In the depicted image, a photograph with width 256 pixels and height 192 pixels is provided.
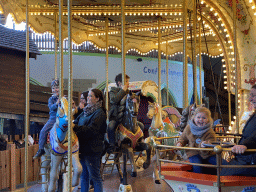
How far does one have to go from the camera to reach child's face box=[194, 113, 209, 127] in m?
3.28

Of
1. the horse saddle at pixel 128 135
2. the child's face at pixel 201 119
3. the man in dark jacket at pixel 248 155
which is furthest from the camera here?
the horse saddle at pixel 128 135

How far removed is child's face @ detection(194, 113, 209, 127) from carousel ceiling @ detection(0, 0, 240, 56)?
3371 millimetres

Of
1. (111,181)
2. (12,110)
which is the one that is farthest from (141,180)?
(12,110)

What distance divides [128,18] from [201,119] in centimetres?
543

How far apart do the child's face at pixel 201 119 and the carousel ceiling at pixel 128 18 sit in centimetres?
337

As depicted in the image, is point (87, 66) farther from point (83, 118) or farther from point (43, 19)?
point (83, 118)

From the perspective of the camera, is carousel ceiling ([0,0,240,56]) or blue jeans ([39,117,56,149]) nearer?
blue jeans ([39,117,56,149])

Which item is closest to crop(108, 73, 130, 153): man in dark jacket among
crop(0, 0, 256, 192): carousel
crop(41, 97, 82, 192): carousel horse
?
crop(0, 0, 256, 192): carousel

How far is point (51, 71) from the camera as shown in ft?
52.0

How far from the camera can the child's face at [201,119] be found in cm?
328

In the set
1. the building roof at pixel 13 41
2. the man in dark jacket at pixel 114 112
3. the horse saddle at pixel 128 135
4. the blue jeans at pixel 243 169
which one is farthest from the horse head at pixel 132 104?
the building roof at pixel 13 41

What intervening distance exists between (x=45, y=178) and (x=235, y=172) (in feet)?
10.5

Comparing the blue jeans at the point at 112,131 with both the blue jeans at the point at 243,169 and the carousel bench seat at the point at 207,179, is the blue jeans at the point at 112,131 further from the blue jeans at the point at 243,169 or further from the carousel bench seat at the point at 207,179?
the blue jeans at the point at 243,169

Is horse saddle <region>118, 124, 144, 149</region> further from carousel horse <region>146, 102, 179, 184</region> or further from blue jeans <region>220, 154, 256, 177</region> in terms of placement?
blue jeans <region>220, 154, 256, 177</region>
